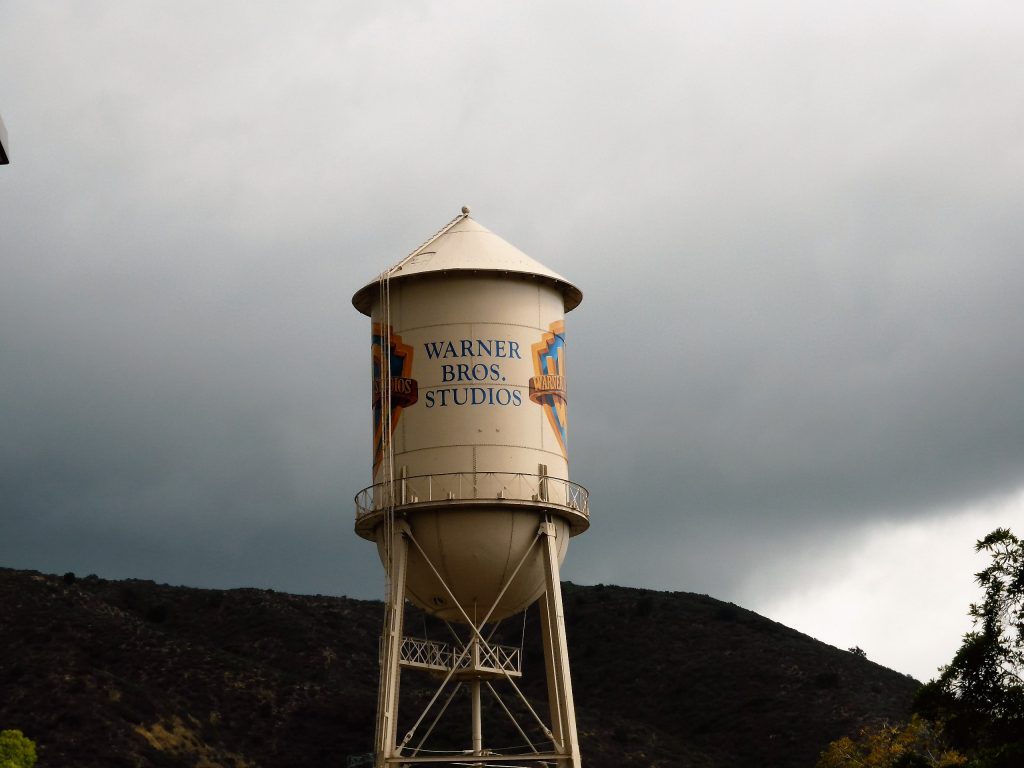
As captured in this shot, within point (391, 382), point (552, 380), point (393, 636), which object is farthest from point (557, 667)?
point (391, 382)

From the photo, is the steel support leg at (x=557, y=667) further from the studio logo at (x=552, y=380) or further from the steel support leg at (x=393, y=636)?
the steel support leg at (x=393, y=636)

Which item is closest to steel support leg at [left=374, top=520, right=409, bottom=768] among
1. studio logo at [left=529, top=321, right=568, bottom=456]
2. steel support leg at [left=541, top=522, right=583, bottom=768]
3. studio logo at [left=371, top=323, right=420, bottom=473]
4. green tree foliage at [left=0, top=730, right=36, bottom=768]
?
studio logo at [left=371, top=323, right=420, bottom=473]

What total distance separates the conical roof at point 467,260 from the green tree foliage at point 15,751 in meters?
17.7

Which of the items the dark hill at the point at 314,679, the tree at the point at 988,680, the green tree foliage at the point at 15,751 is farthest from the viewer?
the dark hill at the point at 314,679

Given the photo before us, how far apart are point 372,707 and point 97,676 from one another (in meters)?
13.7

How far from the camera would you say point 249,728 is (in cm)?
8006

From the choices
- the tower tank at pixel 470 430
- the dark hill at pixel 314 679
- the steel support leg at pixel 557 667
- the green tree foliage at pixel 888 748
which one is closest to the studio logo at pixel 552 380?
the tower tank at pixel 470 430

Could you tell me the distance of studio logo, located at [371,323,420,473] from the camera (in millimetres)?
39656

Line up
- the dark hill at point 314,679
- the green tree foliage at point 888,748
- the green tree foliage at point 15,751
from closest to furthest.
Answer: the green tree foliage at point 15,751
the green tree foliage at point 888,748
the dark hill at point 314,679

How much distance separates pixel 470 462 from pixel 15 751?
19.6 meters

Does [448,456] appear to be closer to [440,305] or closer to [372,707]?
[440,305]

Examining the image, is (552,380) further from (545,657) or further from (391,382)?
(545,657)

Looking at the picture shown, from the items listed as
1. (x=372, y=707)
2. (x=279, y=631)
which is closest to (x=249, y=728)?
(x=372, y=707)

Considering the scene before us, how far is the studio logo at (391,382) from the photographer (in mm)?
39656
